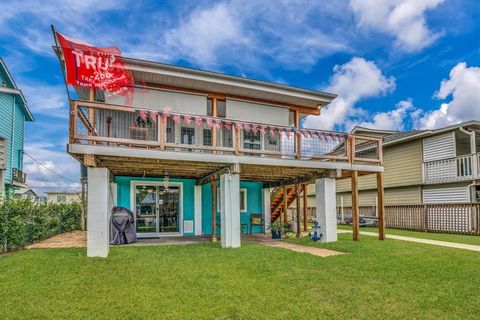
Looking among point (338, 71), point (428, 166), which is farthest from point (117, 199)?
point (338, 71)

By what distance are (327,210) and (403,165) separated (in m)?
10.5

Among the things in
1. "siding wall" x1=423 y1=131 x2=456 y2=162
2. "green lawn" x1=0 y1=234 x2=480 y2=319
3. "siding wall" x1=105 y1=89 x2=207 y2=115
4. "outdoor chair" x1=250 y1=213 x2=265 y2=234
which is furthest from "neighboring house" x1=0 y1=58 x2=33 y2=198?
"siding wall" x1=423 y1=131 x2=456 y2=162

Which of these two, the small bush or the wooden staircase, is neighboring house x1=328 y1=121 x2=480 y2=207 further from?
the small bush

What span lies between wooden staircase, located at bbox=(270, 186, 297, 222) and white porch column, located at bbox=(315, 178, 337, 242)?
3780mm

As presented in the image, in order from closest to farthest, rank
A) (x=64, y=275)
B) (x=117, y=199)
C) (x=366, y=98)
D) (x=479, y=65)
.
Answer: (x=64, y=275), (x=117, y=199), (x=479, y=65), (x=366, y=98)

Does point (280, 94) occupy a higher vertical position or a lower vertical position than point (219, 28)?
lower

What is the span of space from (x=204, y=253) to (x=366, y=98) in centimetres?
2877

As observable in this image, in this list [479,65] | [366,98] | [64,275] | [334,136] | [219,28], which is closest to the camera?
[64,275]

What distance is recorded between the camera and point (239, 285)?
523 centimetres

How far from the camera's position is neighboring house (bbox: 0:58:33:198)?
1611cm

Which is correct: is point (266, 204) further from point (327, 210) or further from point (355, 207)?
point (355, 207)

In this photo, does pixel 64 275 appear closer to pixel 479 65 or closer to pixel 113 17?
pixel 113 17

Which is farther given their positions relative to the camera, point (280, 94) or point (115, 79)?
point (280, 94)

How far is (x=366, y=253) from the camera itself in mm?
8117
